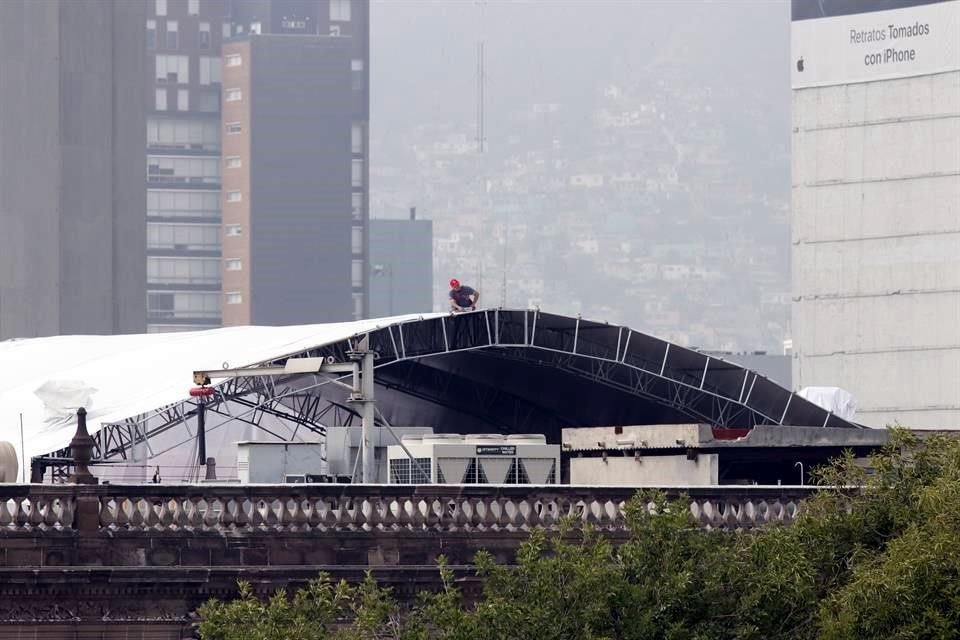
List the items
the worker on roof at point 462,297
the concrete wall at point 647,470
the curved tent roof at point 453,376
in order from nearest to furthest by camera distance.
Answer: the concrete wall at point 647,470 < the curved tent roof at point 453,376 < the worker on roof at point 462,297

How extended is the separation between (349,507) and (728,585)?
10.3 m

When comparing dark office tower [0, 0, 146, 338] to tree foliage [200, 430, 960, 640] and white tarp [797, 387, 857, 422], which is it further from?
tree foliage [200, 430, 960, 640]

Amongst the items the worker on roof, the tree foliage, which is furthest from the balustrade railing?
the worker on roof

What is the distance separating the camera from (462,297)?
80125 mm

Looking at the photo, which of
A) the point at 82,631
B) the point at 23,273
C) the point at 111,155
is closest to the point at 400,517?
the point at 82,631

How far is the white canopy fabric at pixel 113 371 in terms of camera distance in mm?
74438

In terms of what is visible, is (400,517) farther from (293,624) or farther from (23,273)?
(23,273)

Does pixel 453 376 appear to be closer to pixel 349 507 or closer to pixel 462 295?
pixel 462 295

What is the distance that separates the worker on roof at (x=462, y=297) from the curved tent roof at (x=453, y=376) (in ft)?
2.00

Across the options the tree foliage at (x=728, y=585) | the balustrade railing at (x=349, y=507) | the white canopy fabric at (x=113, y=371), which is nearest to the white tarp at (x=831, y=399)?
the white canopy fabric at (x=113, y=371)

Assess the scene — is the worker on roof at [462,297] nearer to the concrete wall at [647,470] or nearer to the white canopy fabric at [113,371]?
the white canopy fabric at [113,371]

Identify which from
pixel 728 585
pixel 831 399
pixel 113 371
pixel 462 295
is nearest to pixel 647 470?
pixel 728 585

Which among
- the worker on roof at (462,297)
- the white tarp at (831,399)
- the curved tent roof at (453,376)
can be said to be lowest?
the white tarp at (831,399)

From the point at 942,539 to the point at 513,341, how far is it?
4979cm
